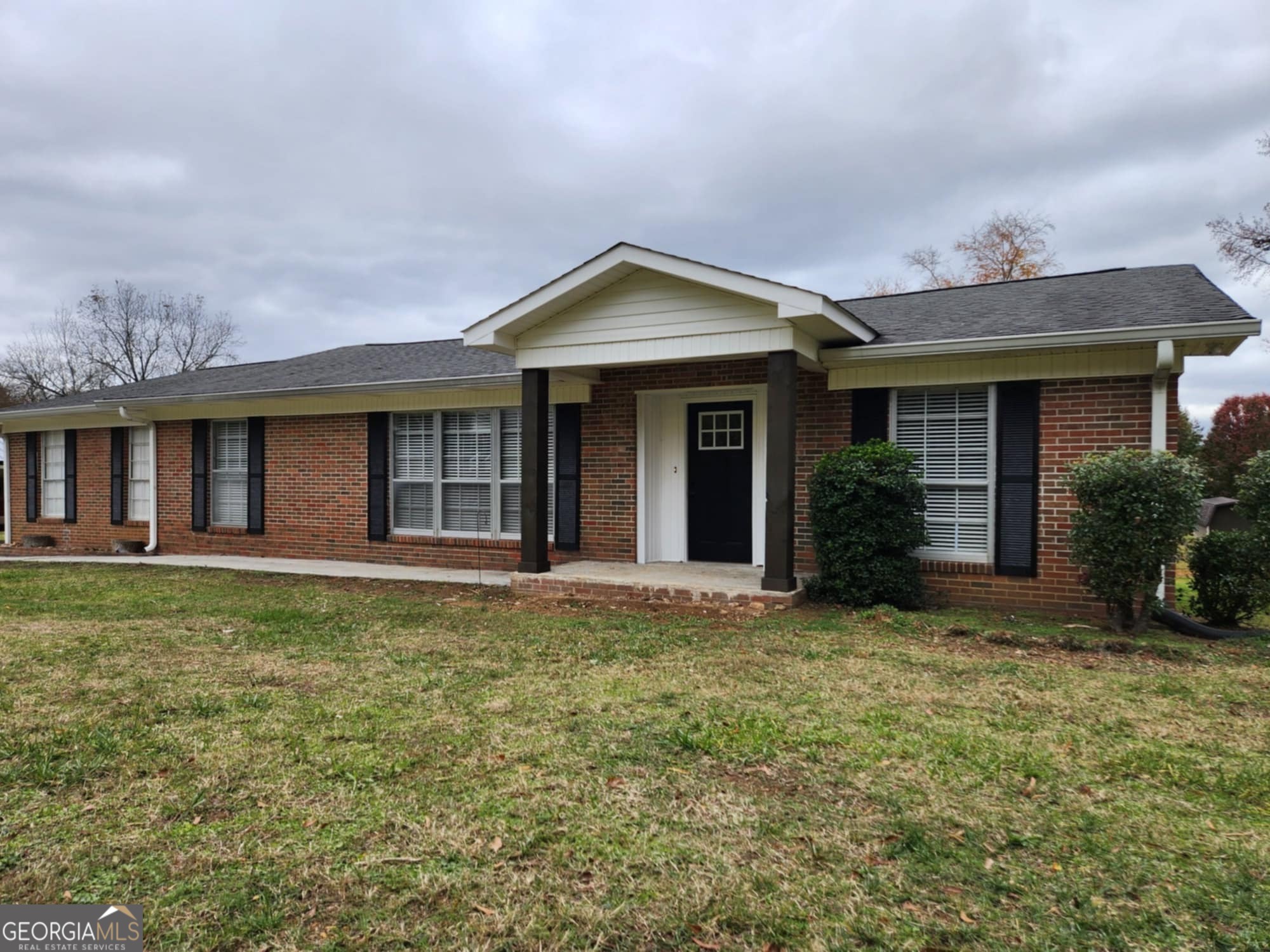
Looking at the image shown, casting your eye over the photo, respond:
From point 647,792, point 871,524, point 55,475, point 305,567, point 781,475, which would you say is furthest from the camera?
point 55,475

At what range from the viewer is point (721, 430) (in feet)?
28.9

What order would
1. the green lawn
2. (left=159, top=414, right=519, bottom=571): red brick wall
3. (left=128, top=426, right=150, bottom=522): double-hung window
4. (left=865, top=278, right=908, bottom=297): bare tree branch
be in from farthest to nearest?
(left=865, top=278, right=908, bottom=297): bare tree branch
(left=128, top=426, right=150, bottom=522): double-hung window
(left=159, top=414, right=519, bottom=571): red brick wall
the green lawn

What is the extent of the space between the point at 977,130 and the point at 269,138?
16710mm

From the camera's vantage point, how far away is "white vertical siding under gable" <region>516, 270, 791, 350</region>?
7.14 m

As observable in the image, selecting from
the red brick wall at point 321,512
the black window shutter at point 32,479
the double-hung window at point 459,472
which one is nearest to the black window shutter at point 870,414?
the double-hung window at point 459,472

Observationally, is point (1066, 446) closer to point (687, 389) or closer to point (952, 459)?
point (952, 459)

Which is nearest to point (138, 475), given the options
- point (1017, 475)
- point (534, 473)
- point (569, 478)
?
point (569, 478)

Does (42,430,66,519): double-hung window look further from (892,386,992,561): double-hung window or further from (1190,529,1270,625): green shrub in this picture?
(1190,529,1270,625): green shrub

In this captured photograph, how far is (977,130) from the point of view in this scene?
18.6 meters

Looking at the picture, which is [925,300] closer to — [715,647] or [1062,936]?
[715,647]

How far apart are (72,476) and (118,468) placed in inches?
59.1

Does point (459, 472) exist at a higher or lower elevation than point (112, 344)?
lower

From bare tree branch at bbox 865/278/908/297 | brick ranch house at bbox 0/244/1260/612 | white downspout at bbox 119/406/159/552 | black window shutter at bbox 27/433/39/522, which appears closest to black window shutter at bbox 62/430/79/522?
brick ranch house at bbox 0/244/1260/612

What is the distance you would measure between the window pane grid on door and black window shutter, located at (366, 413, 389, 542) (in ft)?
15.3
